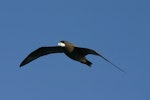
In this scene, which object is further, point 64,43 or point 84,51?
point 64,43

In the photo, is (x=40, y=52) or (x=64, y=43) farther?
(x=40, y=52)

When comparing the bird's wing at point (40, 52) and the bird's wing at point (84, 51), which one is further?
the bird's wing at point (40, 52)

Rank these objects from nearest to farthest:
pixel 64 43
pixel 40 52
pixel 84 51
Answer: pixel 84 51
pixel 64 43
pixel 40 52

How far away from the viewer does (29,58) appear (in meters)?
25.7

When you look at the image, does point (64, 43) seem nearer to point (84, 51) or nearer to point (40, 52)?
point (84, 51)

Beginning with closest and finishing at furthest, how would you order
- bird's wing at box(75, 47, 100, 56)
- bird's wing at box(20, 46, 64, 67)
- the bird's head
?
bird's wing at box(75, 47, 100, 56) < the bird's head < bird's wing at box(20, 46, 64, 67)

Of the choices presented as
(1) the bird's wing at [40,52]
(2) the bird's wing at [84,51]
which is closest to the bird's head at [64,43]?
(2) the bird's wing at [84,51]

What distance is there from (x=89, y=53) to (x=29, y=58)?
447cm

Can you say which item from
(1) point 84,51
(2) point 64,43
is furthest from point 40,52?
(1) point 84,51

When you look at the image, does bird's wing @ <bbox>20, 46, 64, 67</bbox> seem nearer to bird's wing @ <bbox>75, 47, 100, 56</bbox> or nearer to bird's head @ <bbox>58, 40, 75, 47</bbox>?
bird's head @ <bbox>58, 40, 75, 47</bbox>

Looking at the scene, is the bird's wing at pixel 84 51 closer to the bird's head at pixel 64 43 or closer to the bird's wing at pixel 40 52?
the bird's head at pixel 64 43

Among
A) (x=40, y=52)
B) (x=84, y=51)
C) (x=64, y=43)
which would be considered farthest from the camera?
(x=40, y=52)

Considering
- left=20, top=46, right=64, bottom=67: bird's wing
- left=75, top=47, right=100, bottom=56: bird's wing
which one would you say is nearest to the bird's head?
left=75, top=47, right=100, bottom=56: bird's wing

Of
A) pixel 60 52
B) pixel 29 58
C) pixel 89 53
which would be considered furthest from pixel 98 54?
pixel 29 58
